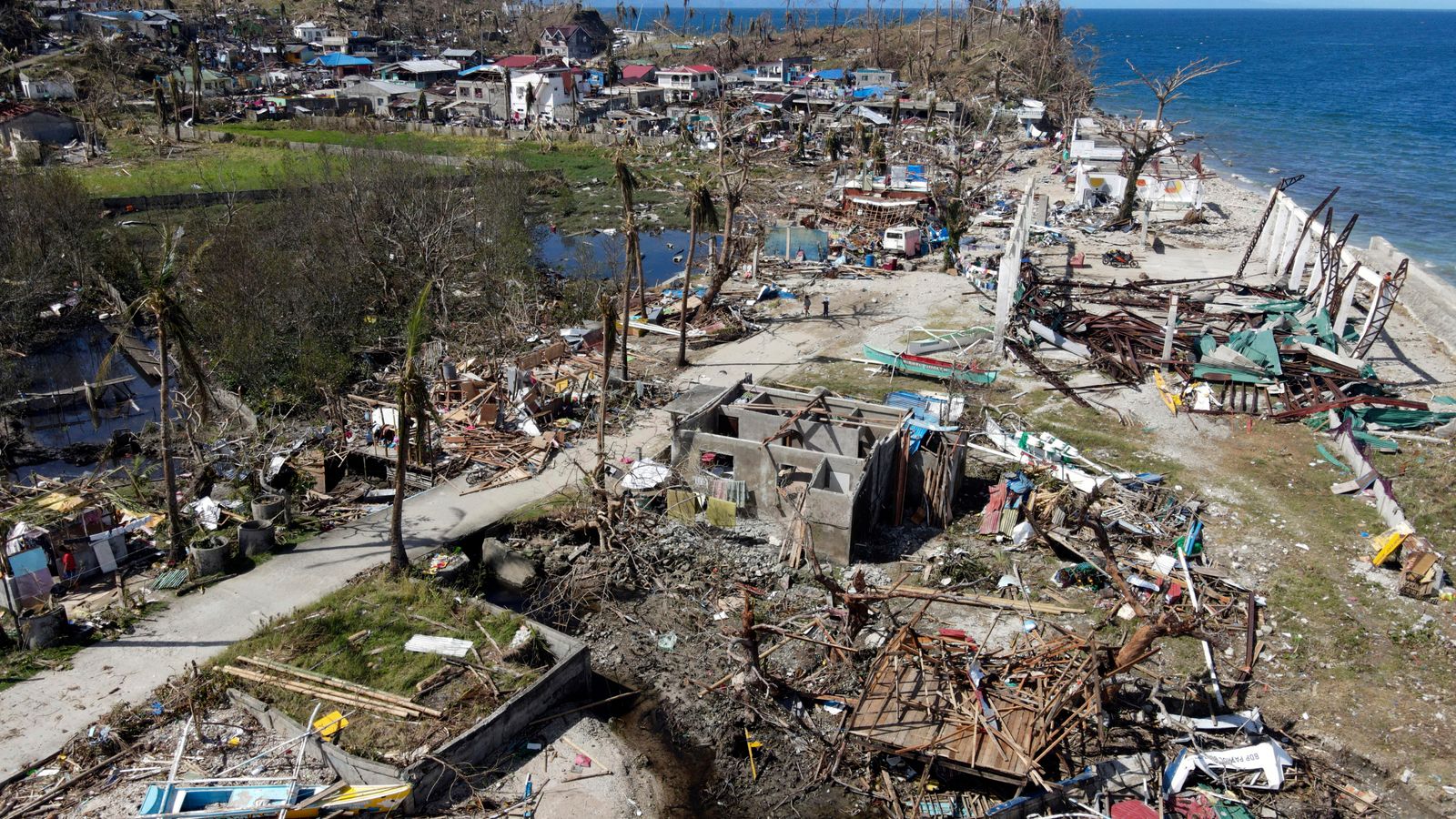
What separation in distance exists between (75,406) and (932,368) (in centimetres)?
2430

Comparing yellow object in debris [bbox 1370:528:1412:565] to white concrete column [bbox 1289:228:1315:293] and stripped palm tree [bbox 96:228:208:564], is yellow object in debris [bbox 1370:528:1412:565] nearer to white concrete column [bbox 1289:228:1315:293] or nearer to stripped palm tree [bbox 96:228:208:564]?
white concrete column [bbox 1289:228:1315:293]

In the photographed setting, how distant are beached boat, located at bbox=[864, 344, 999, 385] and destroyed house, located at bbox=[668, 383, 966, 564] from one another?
5.12 metres

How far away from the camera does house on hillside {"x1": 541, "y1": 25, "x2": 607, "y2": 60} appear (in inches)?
4077

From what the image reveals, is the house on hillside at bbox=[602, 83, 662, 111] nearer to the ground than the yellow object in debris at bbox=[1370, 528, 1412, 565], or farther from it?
farther from it

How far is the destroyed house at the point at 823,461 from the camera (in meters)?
16.8

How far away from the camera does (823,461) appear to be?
17453 mm

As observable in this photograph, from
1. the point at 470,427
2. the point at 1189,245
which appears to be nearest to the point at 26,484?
the point at 470,427

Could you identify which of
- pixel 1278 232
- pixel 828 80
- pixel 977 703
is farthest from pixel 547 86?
pixel 977 703

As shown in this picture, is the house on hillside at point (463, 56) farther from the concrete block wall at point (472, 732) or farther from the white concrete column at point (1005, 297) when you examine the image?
the concrete block wall at point (472, 732)

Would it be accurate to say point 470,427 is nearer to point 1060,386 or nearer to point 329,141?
point 1060,386

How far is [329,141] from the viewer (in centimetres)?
6059

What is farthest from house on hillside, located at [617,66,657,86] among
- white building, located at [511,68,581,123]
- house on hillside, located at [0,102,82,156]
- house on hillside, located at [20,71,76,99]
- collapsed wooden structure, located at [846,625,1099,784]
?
collapsed wooden structure, located at [846,625,1099,784]

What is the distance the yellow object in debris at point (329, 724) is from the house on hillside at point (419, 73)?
259 feet

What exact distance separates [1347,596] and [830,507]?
883 cm
